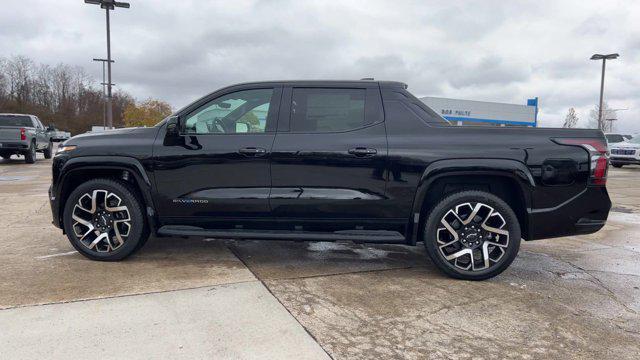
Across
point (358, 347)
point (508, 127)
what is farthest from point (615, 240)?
point (358, 347)

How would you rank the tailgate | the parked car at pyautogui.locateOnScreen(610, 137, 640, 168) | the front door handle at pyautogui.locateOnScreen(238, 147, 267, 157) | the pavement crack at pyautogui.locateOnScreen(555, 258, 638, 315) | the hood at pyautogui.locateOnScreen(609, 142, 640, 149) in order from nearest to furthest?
1. the pavement crack at pyautogui.locateOnScreen(555, 258, 638, 315)
2. the front door handle at pyautogui.locateOnScreen(238, 147, 267, 157)
3. the tailgate
4. the parked car at pyautogui.locateOnScreen(610, 137, 640, 168)
5. the hood at pyautogui.locateOnScreen(609, 142, 640, 149)

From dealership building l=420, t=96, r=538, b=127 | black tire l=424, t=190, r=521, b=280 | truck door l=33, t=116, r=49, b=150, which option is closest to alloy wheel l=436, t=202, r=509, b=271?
black tire l=424, t=190, r=521, b=280

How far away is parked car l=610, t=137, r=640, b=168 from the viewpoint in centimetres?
1845

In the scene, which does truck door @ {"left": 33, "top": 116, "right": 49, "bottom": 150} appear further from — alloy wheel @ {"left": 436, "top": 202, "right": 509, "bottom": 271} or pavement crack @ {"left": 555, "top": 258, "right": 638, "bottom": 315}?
pavement crack @ {"left": 555, "top": 258, "right": 638, "bottom": 315}

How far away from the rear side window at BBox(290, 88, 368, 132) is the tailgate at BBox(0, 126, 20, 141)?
15544 mm

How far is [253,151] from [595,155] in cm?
289

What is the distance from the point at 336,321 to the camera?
3045 mm

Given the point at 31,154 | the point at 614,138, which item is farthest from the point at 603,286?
the point at 614,138

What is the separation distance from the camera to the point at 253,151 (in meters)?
3.96

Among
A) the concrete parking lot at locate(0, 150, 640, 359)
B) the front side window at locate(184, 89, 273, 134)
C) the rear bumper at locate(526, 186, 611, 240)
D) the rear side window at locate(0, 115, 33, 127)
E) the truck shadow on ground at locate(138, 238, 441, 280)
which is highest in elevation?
the rear side window at locate(0, 115, 33, 127)

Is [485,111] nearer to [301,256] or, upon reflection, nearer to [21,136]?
[21,136]

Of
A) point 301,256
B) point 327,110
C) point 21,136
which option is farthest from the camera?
point 21,136

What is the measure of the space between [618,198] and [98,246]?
1033 cm

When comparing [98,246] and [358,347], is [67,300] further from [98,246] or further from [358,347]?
[358,347]
